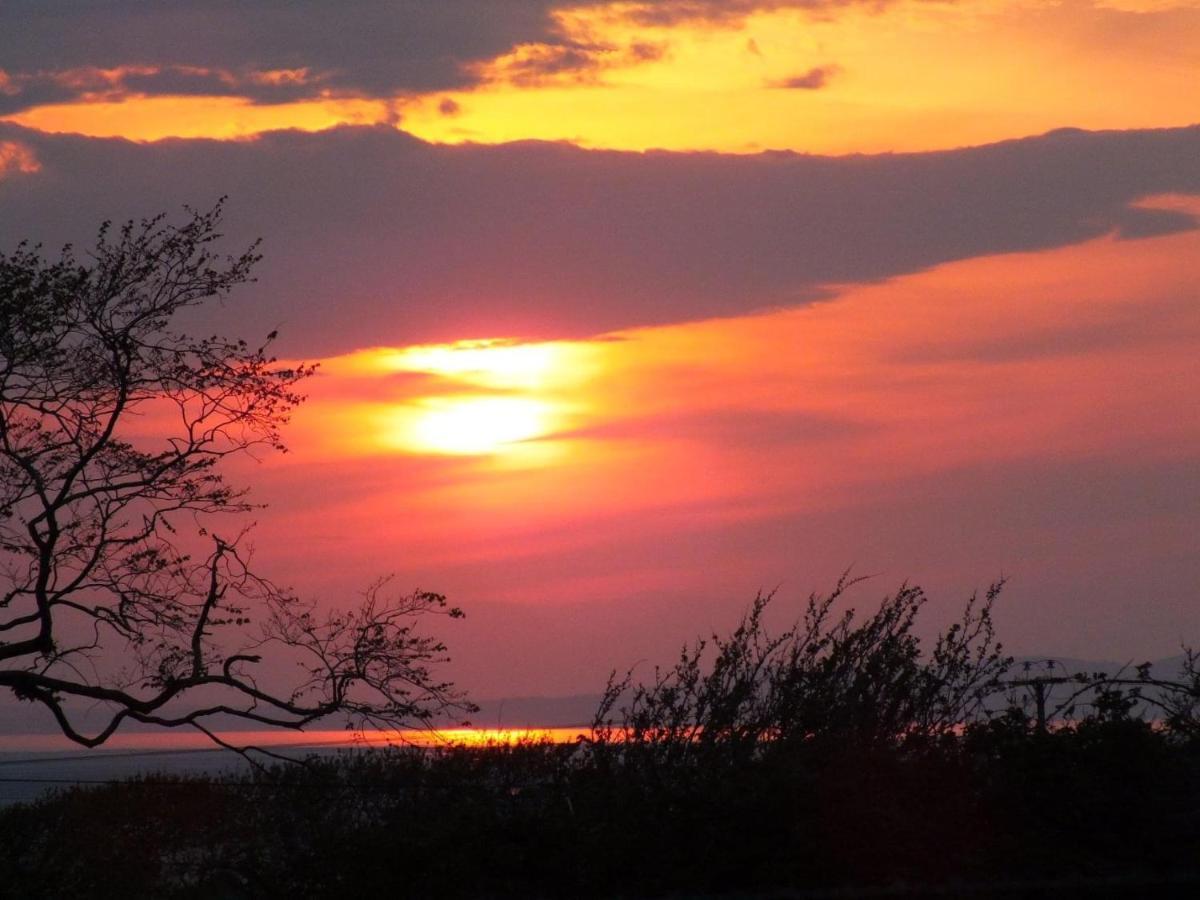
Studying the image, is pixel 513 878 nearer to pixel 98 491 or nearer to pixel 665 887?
pixel 665 887

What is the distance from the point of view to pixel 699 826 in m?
9.66

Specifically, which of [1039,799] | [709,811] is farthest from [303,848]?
[1039,799]

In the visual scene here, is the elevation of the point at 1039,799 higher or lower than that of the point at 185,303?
lower

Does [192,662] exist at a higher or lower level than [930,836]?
higher

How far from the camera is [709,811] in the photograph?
971cm

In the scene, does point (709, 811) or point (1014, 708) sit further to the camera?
point (1014, 708)

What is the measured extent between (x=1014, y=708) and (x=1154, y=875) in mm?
1802

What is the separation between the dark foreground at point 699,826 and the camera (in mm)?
9266

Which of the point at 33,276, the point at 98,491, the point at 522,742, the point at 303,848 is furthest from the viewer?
the point at 98,491

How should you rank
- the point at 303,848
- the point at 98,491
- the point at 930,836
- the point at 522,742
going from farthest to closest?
the point at 98,491 → the point at 522,742 → the point at 930,836 → the point at 303,848

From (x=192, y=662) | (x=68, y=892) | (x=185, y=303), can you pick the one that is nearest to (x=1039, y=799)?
(x=68, y=892)

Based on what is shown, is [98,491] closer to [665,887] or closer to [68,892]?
[68,892]

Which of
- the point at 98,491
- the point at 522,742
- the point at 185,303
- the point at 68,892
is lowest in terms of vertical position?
the point at 68,892

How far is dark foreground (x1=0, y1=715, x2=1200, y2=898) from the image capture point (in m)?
9.27
